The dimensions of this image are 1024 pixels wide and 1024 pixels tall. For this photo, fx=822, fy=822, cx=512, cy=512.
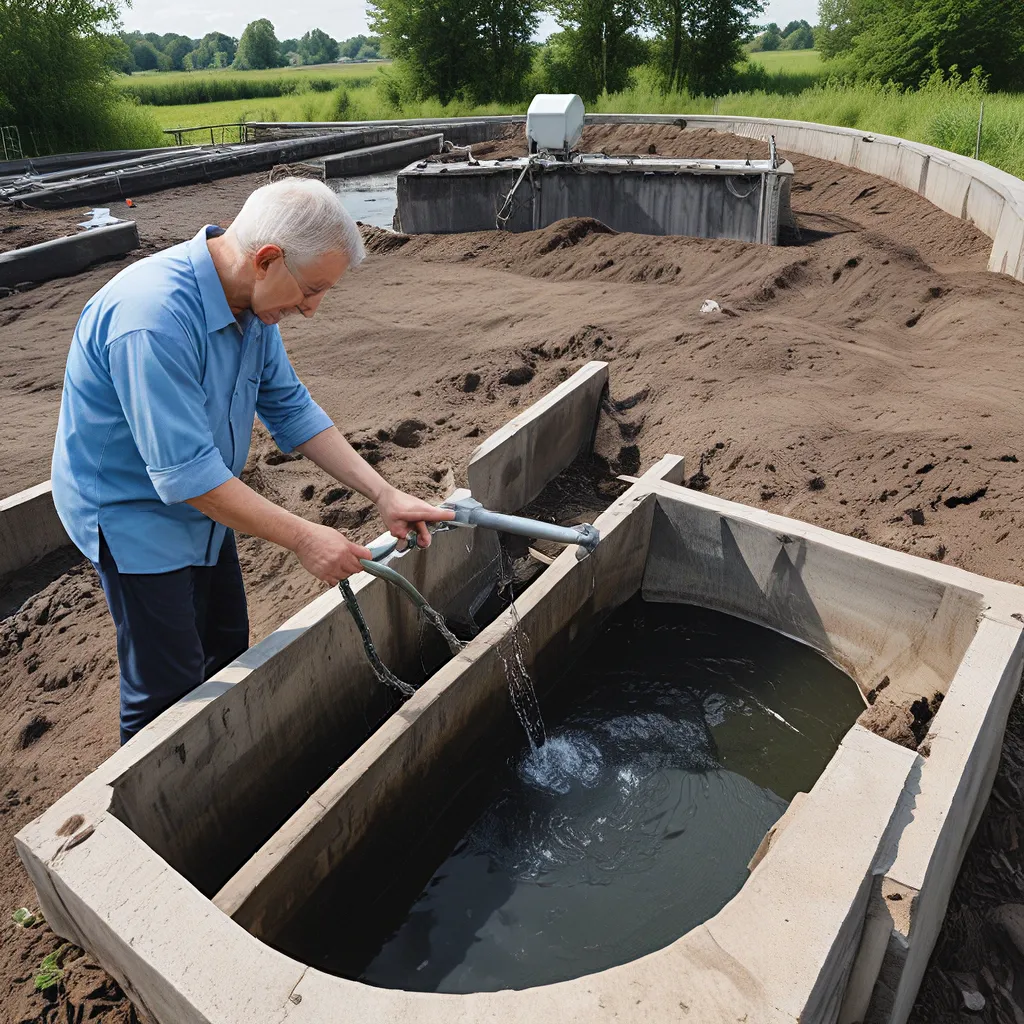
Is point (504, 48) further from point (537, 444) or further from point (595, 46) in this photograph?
point (537, 444)

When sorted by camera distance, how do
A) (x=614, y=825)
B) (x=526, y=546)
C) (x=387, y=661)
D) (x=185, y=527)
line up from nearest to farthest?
1. (x=185, y=527)
2. (x=614, y=825)
3. (x=387, y=661)
4. (x=526, y=546)

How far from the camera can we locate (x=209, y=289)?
7.18 ft

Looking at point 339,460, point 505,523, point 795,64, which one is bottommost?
point 505,523

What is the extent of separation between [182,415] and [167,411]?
0.04m

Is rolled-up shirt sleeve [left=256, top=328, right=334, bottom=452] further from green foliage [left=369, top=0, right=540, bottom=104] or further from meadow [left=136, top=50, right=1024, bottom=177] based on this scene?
green foliage [left=369, top=0, right=540, bottom=104]

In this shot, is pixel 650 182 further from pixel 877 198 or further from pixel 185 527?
pixel 185 527

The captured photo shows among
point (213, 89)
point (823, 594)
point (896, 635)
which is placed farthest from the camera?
point (213, 89)

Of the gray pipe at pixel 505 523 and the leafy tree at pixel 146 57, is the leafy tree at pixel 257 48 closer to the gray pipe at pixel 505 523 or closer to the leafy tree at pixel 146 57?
the leafy tree at pixel 146 57

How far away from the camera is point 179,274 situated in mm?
2166

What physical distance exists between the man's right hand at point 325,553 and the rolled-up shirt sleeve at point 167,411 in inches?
11.1

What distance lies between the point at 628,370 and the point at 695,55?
31.1 m

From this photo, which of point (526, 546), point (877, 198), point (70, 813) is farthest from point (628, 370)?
point (877, 198)

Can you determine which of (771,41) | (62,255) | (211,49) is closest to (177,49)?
(211,49)

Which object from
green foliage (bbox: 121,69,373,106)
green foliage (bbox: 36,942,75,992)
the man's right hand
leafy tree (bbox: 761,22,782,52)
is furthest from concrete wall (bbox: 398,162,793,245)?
leafy tree (bbox: 761,22,782,52)
